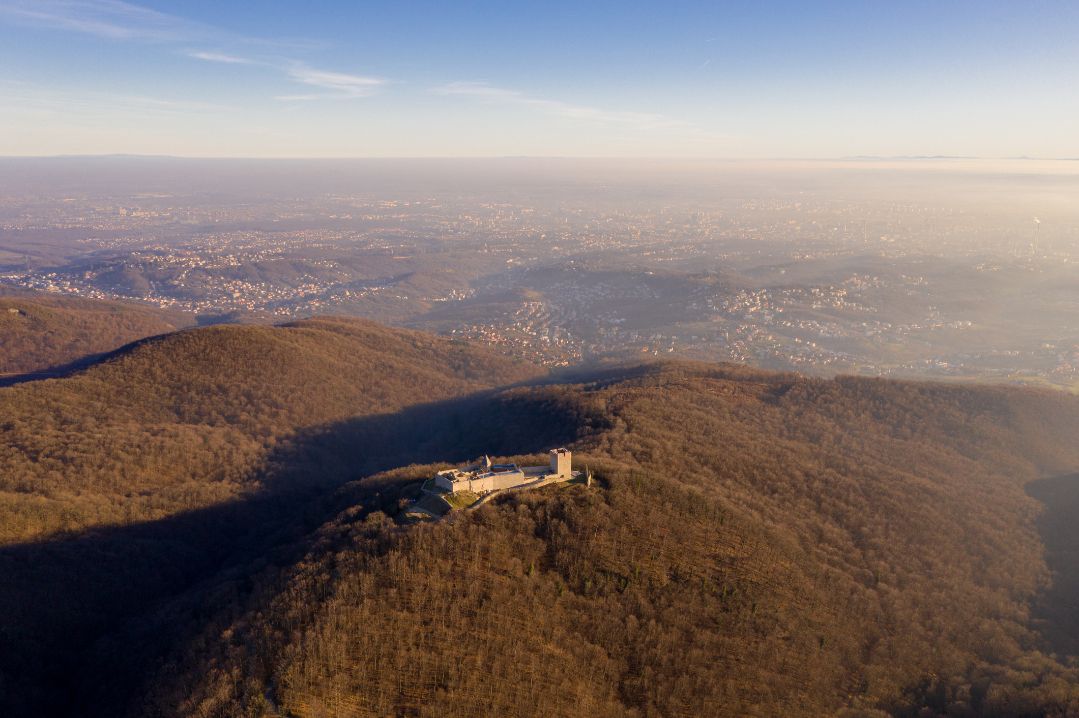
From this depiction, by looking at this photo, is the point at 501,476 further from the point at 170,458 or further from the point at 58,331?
the point at 58,331

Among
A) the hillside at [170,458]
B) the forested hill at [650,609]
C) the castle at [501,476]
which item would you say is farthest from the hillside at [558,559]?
the castle at [501,476]

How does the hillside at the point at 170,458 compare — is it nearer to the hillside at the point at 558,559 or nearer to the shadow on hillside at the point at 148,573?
the shadow on hillside at the point at 148,573

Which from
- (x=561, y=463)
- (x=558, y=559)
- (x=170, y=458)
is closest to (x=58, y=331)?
(x=170, y=458)

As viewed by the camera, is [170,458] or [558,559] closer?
[558,559]

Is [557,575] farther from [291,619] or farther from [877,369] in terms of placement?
[877,369]

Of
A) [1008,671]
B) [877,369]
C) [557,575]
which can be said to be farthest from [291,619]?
[877,369]

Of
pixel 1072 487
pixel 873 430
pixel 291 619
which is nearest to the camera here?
pixel 291 619

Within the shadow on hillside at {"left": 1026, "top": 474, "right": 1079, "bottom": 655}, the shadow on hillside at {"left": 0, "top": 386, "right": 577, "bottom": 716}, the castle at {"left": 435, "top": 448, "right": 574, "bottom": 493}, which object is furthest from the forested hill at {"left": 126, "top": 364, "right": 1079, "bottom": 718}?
the shadow on hillside at {"left": 0, "top": 386, "right": 577, "bottom": 716}
